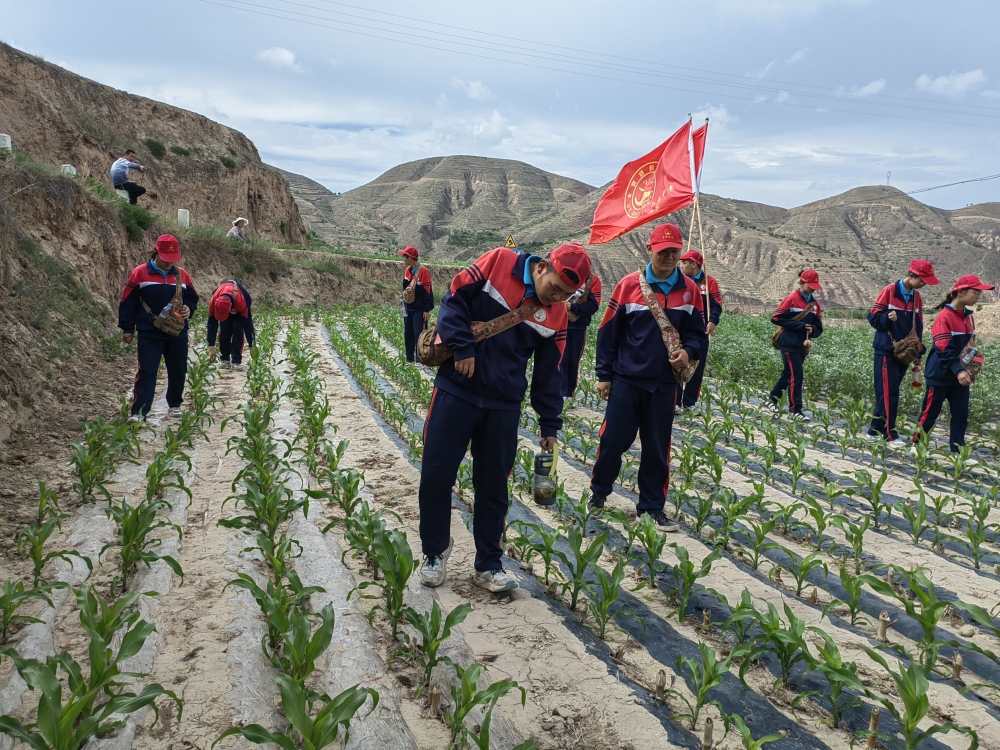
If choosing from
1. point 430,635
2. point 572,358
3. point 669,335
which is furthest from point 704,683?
point 572,358

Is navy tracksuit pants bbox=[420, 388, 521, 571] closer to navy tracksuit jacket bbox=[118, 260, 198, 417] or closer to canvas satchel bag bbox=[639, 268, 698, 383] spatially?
canvas satchel bag bbox=[639, 268, 698, 383]

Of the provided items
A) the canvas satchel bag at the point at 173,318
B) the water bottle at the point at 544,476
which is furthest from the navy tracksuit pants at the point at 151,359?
the water bottle at the point at 544,476

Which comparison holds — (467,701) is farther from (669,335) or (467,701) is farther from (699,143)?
(699,143)

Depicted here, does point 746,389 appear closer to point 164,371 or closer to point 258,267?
point 164,371

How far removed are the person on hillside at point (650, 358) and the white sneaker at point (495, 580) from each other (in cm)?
111

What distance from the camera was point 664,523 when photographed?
4332mm

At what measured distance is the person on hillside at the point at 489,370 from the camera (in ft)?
10.2

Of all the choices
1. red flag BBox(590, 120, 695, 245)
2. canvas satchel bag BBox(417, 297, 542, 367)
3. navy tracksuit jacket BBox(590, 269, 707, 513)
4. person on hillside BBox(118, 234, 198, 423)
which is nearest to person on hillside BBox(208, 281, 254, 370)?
person on hillside BBox(118, 234, 198, 423)

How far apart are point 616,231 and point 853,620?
235 inches

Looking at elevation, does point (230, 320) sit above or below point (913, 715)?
above

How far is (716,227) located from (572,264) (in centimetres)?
7565

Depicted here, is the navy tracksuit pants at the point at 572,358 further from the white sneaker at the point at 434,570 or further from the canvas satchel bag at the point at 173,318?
the white sneaker at the point at 434,570

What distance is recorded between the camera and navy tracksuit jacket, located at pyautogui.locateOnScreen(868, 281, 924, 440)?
655cm

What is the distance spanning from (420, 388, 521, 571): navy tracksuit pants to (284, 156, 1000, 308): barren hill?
49840 millimetres
